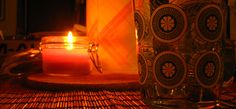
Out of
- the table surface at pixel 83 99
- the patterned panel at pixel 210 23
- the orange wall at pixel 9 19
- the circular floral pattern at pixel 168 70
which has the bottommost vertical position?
the table surface at pixel 83 99

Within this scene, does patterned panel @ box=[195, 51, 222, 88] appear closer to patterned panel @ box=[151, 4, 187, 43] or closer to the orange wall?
patterned panel @ box=[151, 4, 187, 43]

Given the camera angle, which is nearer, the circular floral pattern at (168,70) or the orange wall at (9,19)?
the circular floral pattern at (168,70)

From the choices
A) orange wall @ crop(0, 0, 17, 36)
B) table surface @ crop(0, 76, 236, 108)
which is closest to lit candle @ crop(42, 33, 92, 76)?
table surface @ crop(0, 76, 236, 108)

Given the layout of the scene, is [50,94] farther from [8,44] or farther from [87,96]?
[8,44]

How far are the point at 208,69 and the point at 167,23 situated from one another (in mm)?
50

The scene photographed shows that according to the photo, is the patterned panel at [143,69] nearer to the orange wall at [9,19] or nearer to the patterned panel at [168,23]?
the patterned panel at [168,23]

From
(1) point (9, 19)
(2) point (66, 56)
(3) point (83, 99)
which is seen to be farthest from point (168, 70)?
(1) point (9, 19)

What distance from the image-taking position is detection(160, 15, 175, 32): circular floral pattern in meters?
0.25

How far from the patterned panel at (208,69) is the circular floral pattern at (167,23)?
3 cm

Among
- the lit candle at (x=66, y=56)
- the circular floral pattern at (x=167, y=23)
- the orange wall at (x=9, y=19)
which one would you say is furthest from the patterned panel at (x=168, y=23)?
the orange wall at (x=9, y=19)

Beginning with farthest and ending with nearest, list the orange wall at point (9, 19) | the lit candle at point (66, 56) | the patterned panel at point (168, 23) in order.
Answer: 1. the orange wall at point (9, 19)
2. the lit candle at point (66, 56)
3. the patterned panel at point (168, 23)

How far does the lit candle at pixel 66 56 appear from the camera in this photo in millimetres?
549

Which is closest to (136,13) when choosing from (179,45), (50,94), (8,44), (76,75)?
(179,45)

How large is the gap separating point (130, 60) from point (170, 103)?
30 centimetres
